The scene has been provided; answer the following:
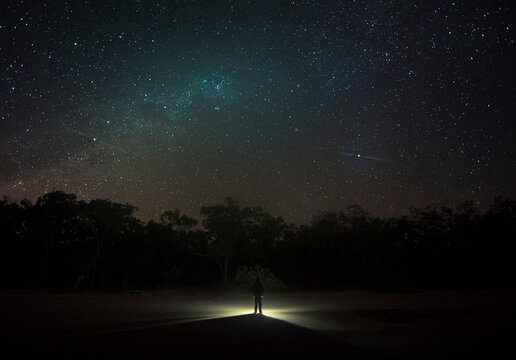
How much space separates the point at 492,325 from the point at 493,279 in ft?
120

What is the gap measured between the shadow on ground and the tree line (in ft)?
87.3

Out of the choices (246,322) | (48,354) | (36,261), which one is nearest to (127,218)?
(36,261)

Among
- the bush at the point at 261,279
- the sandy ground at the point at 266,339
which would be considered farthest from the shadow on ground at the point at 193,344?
the bush at the point at 261,279

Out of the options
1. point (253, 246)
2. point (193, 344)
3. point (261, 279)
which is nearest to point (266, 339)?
point (193, 344)

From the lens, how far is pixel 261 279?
118ft

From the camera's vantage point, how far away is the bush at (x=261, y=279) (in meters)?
36.2

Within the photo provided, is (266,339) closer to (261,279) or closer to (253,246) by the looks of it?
(261,279)

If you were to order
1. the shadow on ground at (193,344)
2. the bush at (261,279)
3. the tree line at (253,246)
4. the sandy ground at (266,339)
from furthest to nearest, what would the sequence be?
1. the tree line at (253,246)
2. the bush at (261,279)
3. the sandy ground at (266,339)
4. the shadow on ground at (193,344)

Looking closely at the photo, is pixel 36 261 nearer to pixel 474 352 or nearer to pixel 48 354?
pixel 48 354

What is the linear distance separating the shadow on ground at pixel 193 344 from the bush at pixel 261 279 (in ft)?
82.7

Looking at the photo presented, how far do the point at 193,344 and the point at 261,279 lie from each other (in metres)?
27.8

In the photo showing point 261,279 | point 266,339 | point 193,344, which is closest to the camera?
point 193,344

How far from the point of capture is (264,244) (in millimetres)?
51812

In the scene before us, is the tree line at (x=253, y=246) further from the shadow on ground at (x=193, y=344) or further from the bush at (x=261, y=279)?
the shadow on ground at (x=193, y=344)
